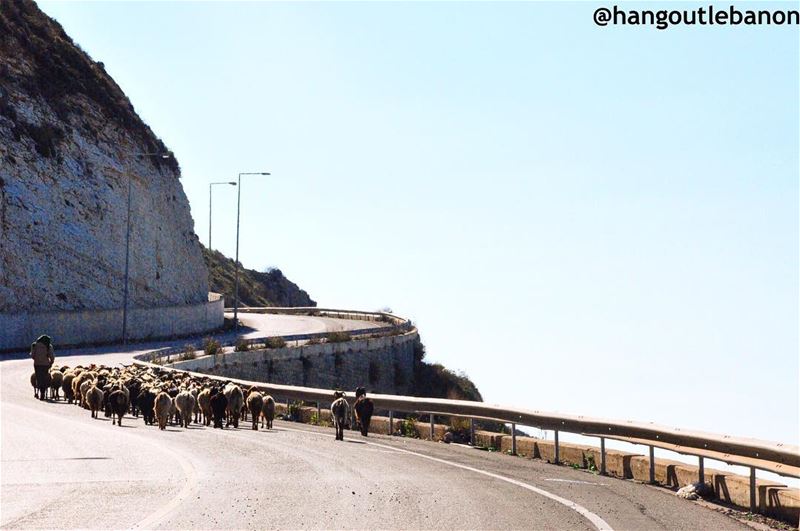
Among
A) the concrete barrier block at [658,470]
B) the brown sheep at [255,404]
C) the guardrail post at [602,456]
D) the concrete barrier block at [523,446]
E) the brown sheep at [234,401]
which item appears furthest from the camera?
the brown sheep at [234,401]

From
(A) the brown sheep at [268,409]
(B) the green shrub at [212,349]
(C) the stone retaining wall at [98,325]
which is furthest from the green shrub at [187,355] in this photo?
(A) the brown sheep at [268,409]

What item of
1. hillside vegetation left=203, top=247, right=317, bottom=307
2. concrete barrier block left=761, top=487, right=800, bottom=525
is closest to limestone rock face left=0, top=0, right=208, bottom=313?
hillside vegetation left=203, top=247, right=317, bottom=307

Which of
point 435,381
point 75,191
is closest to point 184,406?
point 75,191

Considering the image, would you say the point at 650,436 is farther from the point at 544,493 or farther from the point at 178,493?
the point at 178,493

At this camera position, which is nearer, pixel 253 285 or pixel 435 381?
pixel 435 381

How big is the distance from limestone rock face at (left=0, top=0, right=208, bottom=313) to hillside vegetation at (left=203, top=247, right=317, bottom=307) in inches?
1359

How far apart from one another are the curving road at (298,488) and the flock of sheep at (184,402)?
7.88 ft

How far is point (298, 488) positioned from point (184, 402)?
12.7m

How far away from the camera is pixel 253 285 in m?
141

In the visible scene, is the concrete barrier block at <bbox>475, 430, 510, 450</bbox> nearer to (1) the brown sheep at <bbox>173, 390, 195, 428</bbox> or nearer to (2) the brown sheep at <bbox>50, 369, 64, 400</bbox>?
(1) the brown sheep at <bbox>173, 390, 195, 428</bbox>

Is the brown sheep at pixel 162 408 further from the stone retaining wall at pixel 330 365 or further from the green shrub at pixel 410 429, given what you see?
the stone retaining wall at pixel 330 365

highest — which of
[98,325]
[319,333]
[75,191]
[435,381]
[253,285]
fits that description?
[75,191]

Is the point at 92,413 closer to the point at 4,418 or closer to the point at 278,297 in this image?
the point at 4,418

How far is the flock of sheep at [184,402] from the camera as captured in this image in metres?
25.5
